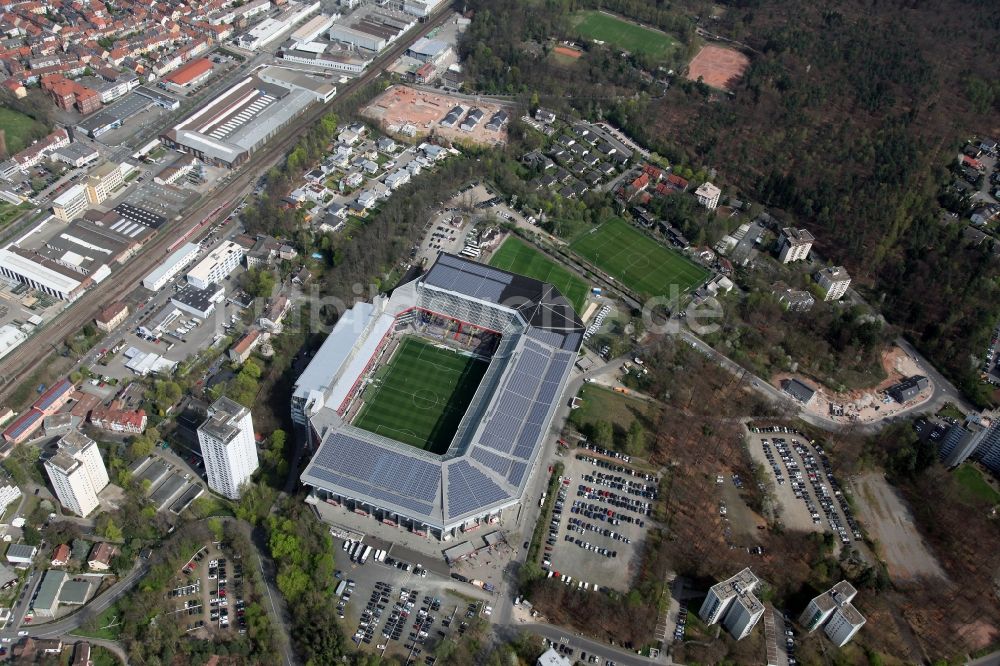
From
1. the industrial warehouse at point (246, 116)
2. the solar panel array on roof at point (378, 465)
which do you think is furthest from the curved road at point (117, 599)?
the industrial warehouse at point (246, 116)

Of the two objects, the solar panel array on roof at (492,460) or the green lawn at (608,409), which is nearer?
the solar panel array on roof at (492,460)

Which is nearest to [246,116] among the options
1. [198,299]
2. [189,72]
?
[189,72]

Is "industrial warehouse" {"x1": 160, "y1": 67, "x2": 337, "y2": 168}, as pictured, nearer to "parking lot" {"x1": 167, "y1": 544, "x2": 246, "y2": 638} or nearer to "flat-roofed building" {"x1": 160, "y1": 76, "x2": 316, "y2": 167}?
"flat-roofed building" {"x1": 160, "y1": 76, "x2": 316, "y2": 167}

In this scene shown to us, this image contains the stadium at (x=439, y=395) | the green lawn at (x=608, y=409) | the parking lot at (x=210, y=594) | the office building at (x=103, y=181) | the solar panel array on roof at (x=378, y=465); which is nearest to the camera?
the parking lot at (x=210, y=594)

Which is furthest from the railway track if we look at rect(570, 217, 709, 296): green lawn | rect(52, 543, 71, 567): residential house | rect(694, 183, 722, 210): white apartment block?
rect(694, 183, 722, 210): white apartment block

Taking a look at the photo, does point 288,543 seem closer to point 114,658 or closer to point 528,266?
A: point 114,658

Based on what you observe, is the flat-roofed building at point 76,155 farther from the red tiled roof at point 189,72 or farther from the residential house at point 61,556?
the residential house at point 61,556

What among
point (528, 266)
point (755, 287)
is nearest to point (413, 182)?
point (528, 266)
